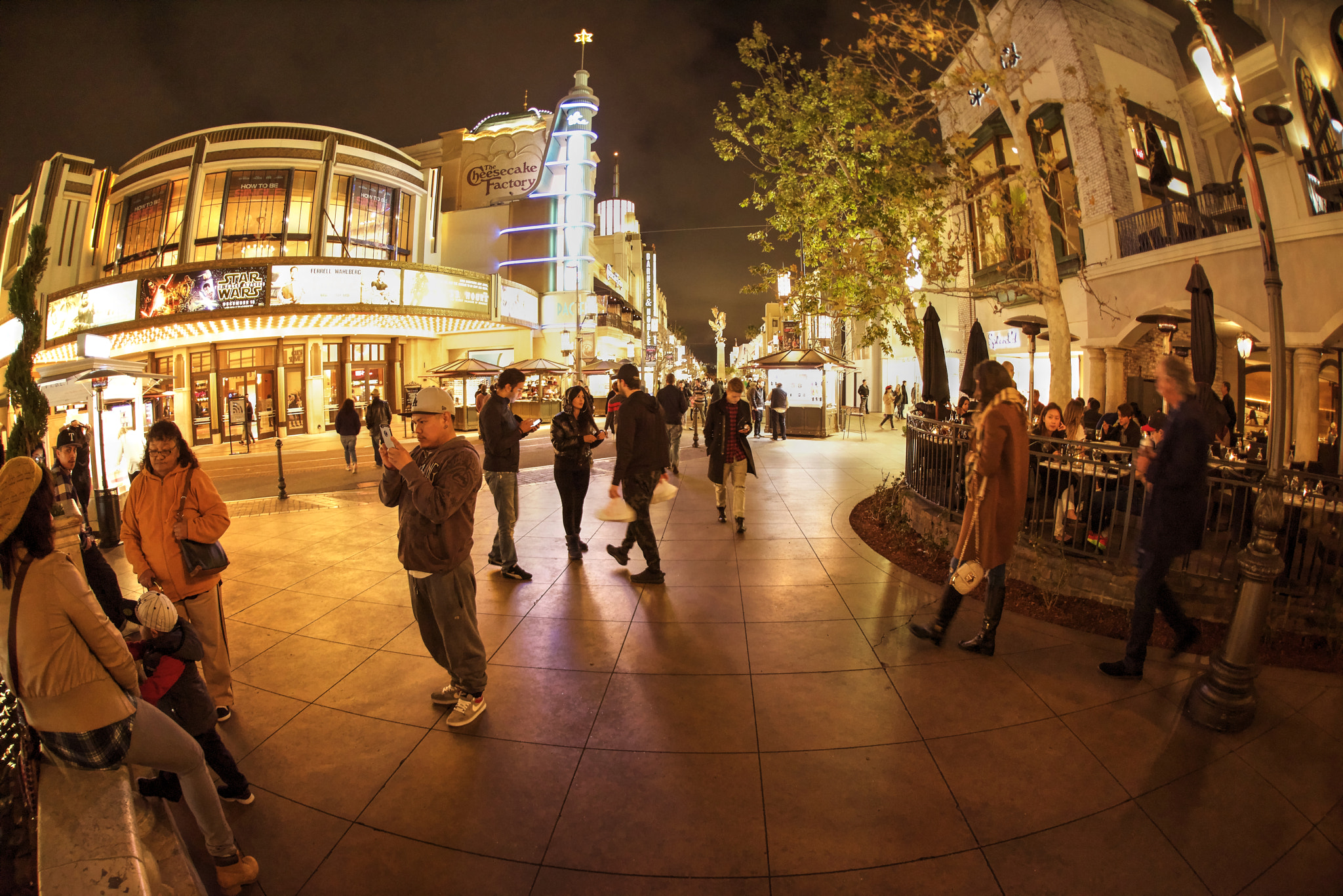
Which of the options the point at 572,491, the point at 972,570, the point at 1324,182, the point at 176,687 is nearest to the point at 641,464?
the point at 572,491

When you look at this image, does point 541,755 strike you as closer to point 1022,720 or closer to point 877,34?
point 1022,720

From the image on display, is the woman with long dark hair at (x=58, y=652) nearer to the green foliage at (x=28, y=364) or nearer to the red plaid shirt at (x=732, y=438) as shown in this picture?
the red plaid shirt at (x=732, y=438)

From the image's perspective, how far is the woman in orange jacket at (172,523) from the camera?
11.2 ft

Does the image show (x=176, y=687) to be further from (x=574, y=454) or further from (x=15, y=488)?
(x=574, y=454)

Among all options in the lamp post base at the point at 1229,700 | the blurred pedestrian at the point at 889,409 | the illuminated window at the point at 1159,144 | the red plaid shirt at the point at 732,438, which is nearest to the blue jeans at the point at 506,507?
the red plaid shirt at the point at 732,438

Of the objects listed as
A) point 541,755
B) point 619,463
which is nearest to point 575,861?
point 541,755

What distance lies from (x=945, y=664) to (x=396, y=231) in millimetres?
36382

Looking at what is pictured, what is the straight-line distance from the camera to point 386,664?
4.34 meters

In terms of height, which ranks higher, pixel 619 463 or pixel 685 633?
pixel 619 463

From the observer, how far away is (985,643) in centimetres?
432

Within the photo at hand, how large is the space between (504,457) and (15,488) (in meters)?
4.03

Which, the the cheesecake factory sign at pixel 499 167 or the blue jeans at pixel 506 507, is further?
the the cheesecake factory sign at pixel 499 167

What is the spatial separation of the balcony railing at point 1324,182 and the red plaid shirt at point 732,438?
827 centimetres

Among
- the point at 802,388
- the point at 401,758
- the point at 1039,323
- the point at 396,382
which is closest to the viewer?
the point at 401,758
